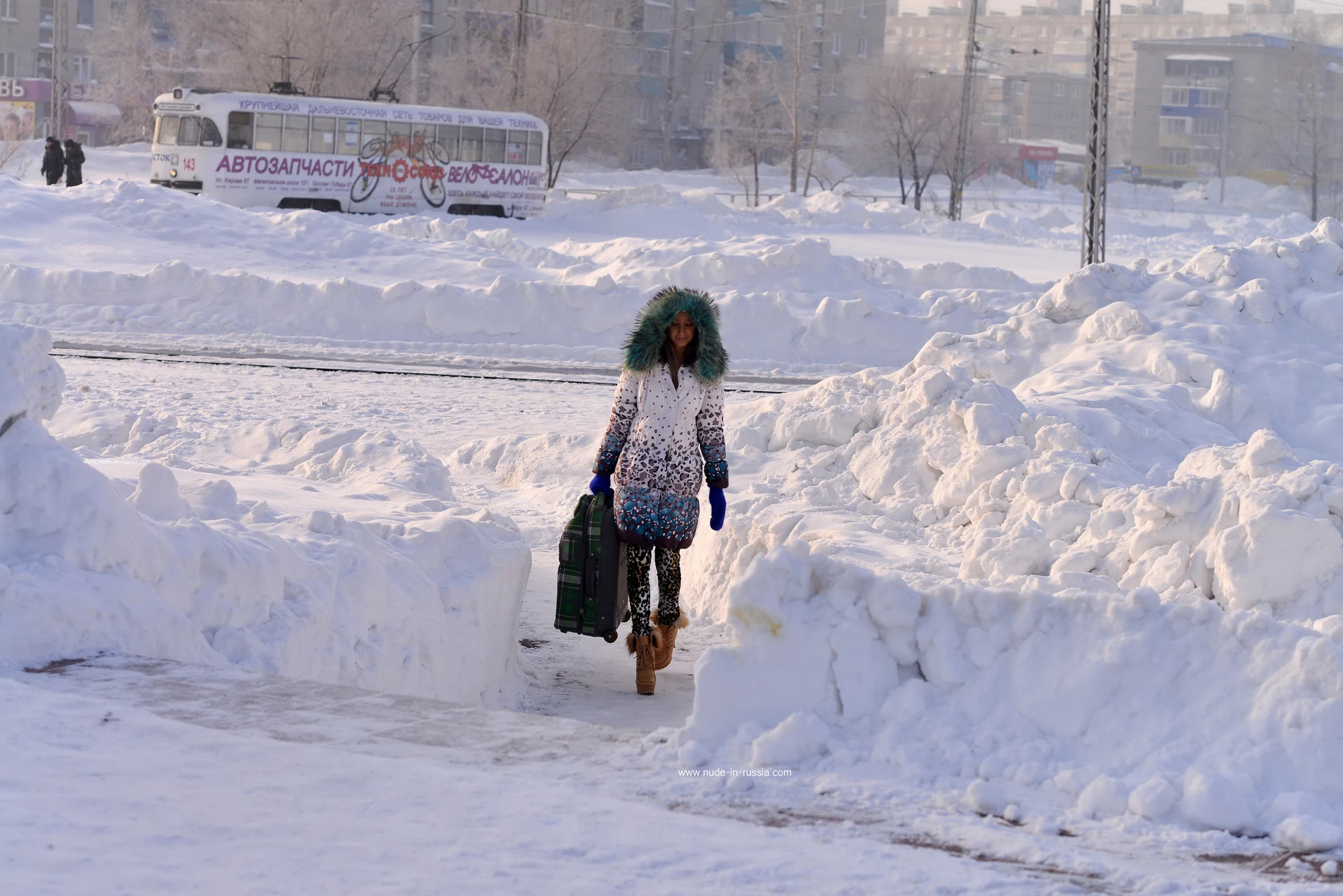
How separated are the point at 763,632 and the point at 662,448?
58.7 inches

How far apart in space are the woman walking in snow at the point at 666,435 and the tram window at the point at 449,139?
91.3ft

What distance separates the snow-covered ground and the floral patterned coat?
740 millimetres

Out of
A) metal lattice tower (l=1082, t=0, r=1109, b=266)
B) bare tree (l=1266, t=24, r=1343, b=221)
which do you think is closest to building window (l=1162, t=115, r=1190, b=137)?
bare tree (l=1266, t=24, r=1343, b=221)

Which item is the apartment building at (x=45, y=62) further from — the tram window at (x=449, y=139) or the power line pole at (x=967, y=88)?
the power line pole at (x=967, y=88)

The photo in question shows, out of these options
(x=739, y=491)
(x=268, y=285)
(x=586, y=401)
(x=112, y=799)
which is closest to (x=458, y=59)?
(x=268, y=285)

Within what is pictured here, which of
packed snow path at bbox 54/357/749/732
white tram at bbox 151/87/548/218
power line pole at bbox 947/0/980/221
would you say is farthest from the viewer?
power line pole at bbox 947/0/980/221

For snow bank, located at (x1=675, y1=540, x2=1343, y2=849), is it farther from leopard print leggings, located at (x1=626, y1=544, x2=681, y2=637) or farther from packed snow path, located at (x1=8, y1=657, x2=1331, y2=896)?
leopard print leggings, located at (x1=626, y1=544, x2=681, y2=637)

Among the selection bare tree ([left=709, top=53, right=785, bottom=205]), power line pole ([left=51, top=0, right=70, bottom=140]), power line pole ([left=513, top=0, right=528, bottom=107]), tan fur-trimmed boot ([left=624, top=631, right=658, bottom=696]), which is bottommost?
tan fur-trimmed boot ([left=624, top=631, right=658, bottom=696])

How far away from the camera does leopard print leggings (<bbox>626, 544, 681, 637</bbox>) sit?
5570 mm

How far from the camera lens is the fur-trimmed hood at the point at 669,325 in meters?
5.31

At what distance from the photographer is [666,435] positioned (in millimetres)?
5445

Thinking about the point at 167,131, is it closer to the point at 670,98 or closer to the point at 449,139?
the point at 449,139

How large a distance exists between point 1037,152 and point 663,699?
78578 mm

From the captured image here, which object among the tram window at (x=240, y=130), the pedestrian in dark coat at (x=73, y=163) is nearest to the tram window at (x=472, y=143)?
the tram window at (x=240, y=130)
